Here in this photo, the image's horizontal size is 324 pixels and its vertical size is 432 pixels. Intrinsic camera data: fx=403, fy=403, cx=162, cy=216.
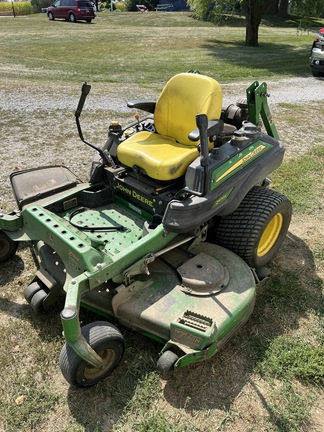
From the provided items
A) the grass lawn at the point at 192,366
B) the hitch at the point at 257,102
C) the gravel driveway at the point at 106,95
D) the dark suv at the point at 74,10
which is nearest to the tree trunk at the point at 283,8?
the dark suv at the point at 74,10

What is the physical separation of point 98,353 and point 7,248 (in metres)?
1.50

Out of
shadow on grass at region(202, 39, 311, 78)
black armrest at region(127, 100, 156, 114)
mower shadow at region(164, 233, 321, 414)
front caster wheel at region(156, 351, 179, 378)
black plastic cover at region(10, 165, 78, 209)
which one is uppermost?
black armrest at region(127, 100, 156, 114)

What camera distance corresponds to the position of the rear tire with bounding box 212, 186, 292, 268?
10.2ft

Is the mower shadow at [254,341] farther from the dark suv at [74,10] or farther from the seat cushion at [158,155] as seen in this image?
the dark suv at [74,10]

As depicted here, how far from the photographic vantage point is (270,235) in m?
3.53

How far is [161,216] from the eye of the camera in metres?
3.11

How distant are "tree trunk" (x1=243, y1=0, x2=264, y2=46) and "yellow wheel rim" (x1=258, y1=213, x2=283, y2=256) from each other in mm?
14215

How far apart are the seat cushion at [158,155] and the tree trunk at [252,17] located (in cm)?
1407

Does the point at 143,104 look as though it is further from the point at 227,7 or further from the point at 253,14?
the point at 253,14

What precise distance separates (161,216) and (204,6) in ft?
46.8

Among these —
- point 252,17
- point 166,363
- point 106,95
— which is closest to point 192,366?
point 166,363

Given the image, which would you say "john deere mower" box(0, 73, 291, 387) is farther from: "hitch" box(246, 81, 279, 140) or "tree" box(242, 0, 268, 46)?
"tree" box(242, 0, 268, 46)

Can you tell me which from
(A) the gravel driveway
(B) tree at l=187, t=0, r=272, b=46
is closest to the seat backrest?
(A) the gravel driveway

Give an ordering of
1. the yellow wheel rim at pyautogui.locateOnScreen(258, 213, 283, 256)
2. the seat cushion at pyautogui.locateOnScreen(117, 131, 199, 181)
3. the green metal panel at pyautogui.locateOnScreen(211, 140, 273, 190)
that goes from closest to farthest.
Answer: the green metal panel at pyautogui.locateOnScreen(211, 140, 273, 190)
the seat cushion at pyautogui.locateOnScreen(117, 131, 199, 181)
the yellow wheel rim at pyautogui.locateOnScreen(258, 213, 283, 256)
